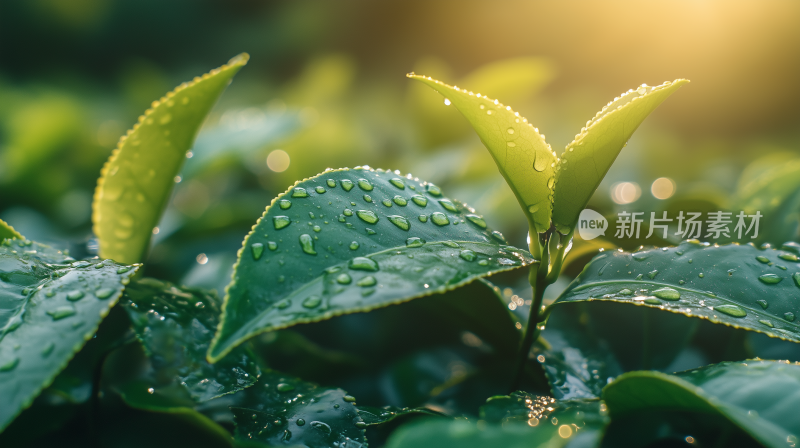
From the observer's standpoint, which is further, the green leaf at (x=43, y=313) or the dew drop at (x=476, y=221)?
the dew drop at (x=476, y=221)

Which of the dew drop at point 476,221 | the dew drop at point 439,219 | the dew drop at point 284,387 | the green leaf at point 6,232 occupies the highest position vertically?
the dew drop at point 476,221

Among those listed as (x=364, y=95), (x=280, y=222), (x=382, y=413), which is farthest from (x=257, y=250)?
(x=364, y=95)

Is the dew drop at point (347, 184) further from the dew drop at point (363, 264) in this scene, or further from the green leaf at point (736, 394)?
the green leaf at point (736, 394)

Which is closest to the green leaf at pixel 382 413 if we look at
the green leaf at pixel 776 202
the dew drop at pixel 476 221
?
the dew drop at pixel 476 221

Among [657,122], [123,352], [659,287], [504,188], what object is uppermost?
[657,122]

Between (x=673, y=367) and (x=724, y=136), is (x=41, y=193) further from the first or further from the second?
(x=724, y=136)

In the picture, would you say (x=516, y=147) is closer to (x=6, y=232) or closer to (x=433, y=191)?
(x=433, y=191)

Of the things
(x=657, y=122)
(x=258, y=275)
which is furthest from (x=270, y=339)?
(x=657, y=122)
